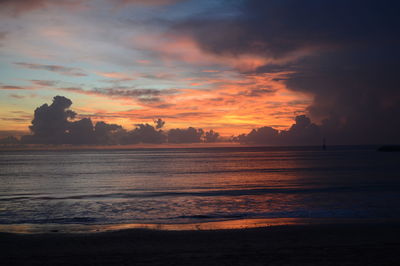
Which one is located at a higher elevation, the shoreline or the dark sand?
the dark sand

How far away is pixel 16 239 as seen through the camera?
16062 mm

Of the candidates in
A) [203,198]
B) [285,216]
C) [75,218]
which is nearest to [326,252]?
[285,216]

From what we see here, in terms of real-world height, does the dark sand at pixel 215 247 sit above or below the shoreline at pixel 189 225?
above

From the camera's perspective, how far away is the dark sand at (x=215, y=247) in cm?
1232

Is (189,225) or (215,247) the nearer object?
(215,247)

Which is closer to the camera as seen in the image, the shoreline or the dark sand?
the dark sand

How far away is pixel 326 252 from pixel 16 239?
13.7 metres

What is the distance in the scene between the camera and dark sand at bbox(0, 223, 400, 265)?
12.3 m

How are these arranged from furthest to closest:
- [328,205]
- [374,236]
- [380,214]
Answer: [328,205], [380,214], [374,236]

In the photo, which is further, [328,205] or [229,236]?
[328,205]

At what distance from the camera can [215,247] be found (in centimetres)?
1405

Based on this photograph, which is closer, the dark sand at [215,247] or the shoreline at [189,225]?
the dark sand at [215,247]

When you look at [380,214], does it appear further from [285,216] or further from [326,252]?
[326,252]

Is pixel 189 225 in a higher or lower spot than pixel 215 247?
lower
